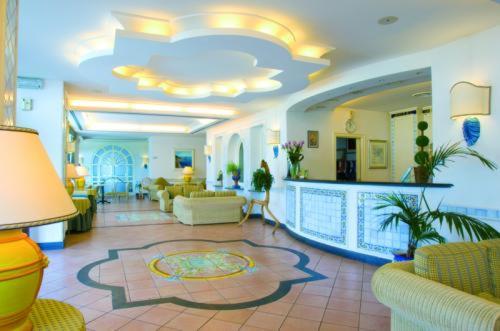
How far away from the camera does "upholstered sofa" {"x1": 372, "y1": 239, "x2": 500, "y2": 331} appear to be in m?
1.62

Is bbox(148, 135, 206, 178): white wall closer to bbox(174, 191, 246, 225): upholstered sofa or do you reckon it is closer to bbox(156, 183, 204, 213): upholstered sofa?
bbox(156, 183, 204, 213): upholstered sofa

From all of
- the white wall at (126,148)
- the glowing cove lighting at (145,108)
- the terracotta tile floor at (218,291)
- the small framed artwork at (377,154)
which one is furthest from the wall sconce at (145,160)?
the small framed artwork at (377,154)

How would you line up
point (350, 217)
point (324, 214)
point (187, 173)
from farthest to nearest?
point (187, 173), point (324, 214), point (350, 217)

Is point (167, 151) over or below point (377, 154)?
over

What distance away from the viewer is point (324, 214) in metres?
5.52

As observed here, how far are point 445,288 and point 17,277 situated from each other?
199 centimetres

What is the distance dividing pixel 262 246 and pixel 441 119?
10.8 ft

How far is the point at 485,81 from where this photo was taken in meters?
3.73

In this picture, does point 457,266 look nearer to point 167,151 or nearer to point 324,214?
point 324,214

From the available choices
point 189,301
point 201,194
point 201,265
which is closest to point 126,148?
point 201,194

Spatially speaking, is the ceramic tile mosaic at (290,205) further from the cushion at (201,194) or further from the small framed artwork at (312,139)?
the cushion at (201,194)

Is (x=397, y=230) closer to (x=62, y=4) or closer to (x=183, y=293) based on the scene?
(x=183, y=293)

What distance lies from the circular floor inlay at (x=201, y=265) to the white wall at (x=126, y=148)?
12089 mm

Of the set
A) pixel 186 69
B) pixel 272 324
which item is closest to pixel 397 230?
pixel 272 324
